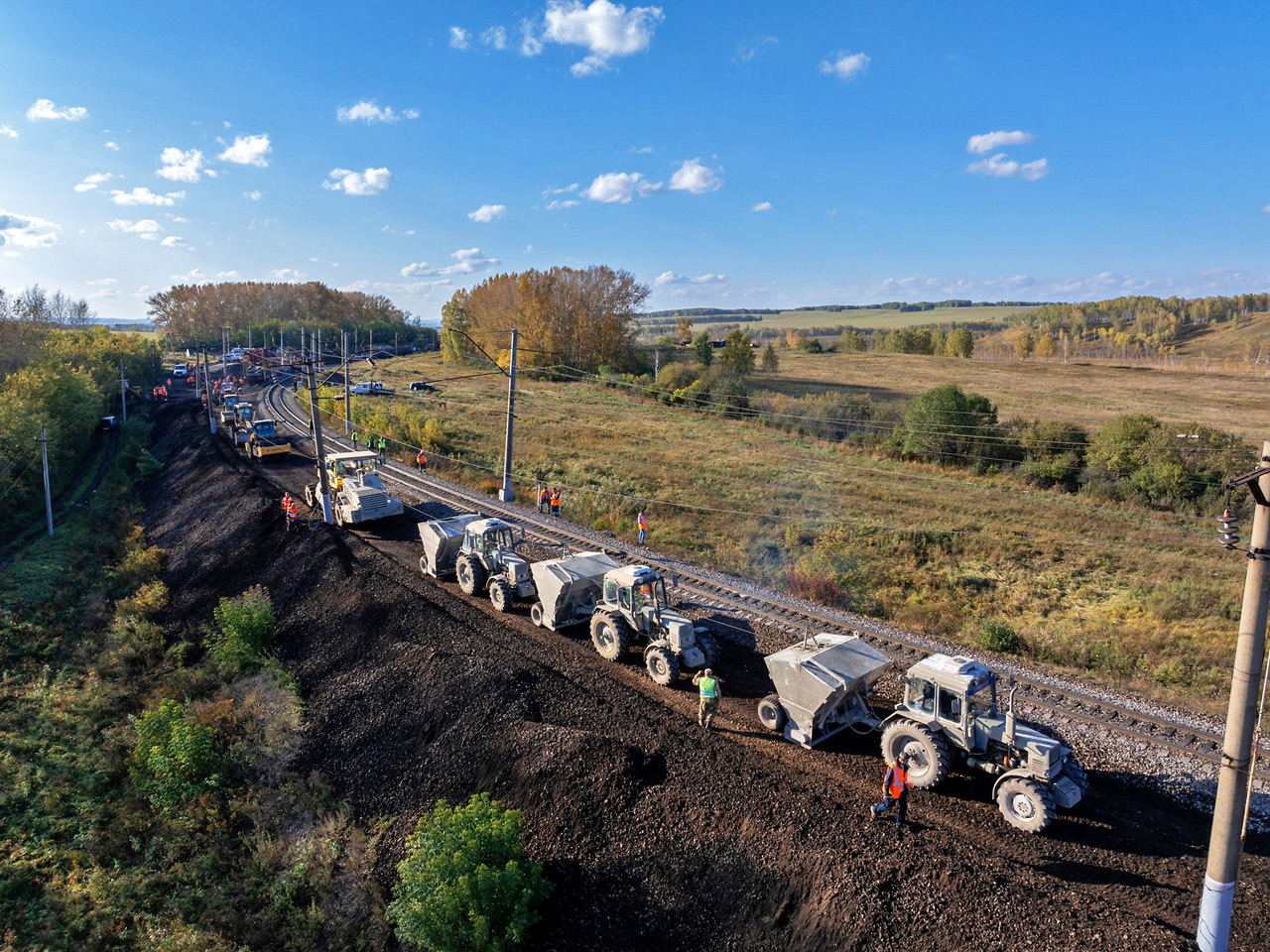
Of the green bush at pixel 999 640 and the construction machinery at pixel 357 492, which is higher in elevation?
the construction machinery at pixel 357 492

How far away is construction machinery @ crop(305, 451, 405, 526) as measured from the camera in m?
25.4

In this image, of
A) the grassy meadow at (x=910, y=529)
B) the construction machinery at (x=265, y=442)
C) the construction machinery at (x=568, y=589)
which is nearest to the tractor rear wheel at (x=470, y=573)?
the construction machinery at (x=568, y=589)

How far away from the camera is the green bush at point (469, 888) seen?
8.58 m

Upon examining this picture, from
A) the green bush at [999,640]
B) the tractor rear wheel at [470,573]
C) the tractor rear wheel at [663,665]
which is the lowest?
the green bush at [999,640]

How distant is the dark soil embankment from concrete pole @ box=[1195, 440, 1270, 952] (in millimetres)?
693

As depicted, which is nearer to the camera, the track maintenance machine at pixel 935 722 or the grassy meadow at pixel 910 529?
the track maintenance machine at pixel 935 722

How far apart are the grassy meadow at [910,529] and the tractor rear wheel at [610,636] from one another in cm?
747

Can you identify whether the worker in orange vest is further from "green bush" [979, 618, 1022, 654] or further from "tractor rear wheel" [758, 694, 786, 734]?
"green bush" [979, 618, 1022, 654]

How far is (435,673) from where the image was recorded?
15258 millimetres

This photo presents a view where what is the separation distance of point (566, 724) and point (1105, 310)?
191549 mm

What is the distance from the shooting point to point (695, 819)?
10266mm

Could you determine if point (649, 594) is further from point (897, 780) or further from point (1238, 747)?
point (1238, 747)

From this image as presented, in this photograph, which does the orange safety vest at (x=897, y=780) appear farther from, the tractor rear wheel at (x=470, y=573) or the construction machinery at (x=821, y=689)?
the tractor rear wheel at (x=470, y=573)

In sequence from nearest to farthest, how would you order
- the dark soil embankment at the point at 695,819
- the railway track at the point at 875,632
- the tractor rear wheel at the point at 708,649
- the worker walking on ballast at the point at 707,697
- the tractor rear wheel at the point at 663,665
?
the dark soil embankment at the point at 695,819 → the worker walking on ballast at the point at 707,697 → the railway track at the point at 875,632 → the tractor rear wheel at the point at 663,665 → the tractor rear wheel at the point at 708,649
